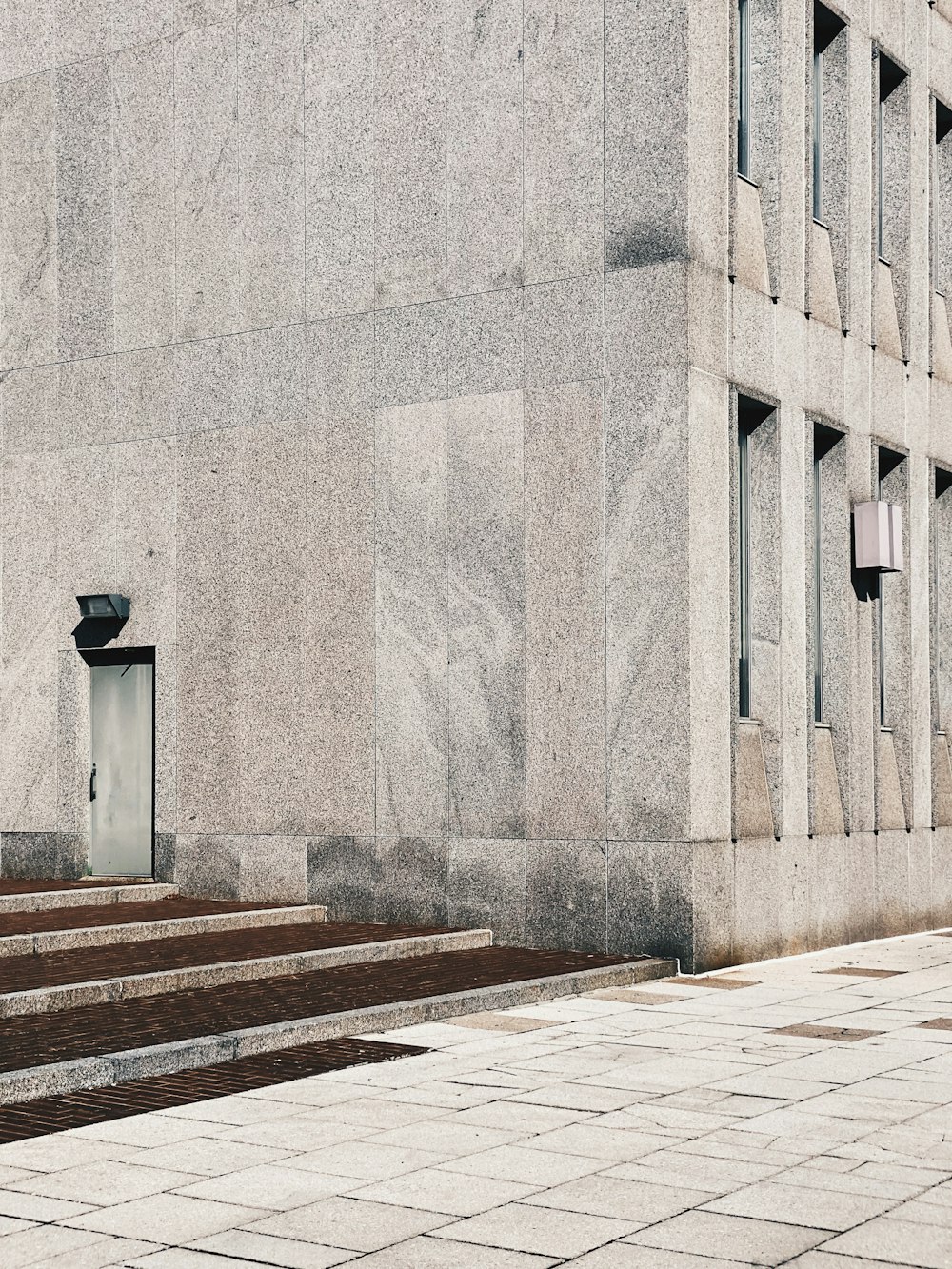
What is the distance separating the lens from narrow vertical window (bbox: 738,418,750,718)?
48.3ft

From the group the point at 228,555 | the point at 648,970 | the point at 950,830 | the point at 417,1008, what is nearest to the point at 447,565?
the point at 228,555

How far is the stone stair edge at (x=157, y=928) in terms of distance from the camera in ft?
41.1

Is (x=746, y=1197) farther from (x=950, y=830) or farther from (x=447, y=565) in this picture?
(x=950, y=830)

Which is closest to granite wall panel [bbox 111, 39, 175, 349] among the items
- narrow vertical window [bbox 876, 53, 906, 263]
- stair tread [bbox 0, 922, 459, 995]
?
stair tread [bbox 0, 922, 459, 995]

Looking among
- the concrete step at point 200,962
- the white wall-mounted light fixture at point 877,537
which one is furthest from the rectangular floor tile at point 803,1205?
the white wall-mounted light fixture at point 877,537

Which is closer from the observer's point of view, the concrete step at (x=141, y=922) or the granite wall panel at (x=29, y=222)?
the concrete step at (x=141, y=922)

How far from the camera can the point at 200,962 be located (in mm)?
12000

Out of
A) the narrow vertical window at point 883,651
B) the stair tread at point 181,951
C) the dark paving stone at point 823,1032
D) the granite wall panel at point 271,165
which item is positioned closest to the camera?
the dark paving stone at point 823,1032

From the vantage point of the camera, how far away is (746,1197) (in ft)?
20.8

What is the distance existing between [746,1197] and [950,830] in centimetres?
1246

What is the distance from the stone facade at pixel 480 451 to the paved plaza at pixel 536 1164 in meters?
4.06

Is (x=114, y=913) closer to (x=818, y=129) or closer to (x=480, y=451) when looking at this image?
(x=480, y=451)

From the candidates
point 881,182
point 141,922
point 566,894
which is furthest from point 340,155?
point 141,922

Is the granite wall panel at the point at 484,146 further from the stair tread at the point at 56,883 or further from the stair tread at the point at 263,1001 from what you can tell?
the stair tread at the point at 56,883
